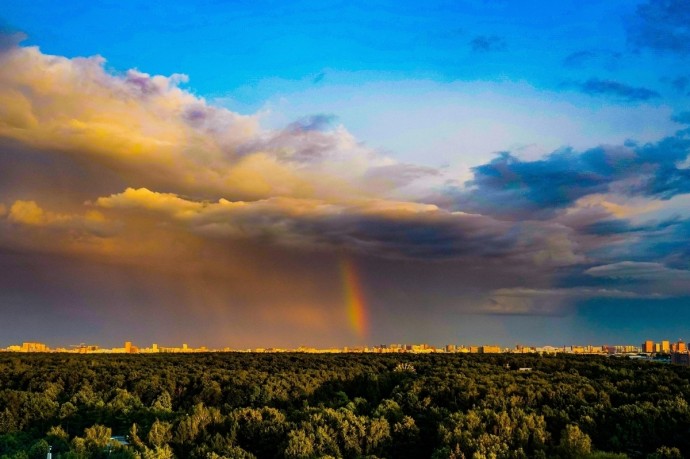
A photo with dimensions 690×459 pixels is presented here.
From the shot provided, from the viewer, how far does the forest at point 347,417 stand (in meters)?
31.2

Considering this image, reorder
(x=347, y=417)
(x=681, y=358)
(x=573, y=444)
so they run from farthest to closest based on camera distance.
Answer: (x=681, y=358), (x=347, y=417), (x=573, y=444)

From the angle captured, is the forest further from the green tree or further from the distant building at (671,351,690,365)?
the distant building at (671,351,690,365)

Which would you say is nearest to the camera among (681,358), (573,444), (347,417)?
(573,444)

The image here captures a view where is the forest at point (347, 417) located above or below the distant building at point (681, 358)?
below

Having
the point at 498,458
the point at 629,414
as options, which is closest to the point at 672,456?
the point at 498,458

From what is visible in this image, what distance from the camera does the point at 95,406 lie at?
49.3m

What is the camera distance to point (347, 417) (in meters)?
37.1

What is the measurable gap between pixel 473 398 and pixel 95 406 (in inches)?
1088

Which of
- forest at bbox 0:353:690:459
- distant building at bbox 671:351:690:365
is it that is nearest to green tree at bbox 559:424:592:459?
forest at bbox 0:353:690:459

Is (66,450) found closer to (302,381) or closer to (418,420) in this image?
(418,420)

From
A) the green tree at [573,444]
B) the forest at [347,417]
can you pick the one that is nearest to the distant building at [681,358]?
the forest at [347,417]

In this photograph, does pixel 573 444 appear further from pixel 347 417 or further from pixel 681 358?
pixel 681 358

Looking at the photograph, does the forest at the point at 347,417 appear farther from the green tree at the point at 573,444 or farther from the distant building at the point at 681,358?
the distant building at the point at 681,358

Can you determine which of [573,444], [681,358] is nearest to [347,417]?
[573,444]
